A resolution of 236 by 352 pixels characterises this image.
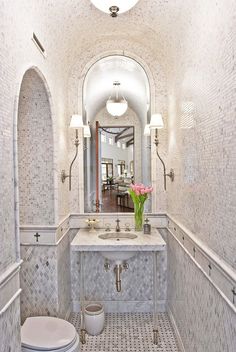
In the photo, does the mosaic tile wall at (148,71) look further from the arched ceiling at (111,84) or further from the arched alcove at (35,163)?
the arched alcove at (35,163)

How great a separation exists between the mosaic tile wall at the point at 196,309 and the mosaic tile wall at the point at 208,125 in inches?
9.4

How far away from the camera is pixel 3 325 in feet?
4.04

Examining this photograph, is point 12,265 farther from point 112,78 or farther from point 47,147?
point 112,78

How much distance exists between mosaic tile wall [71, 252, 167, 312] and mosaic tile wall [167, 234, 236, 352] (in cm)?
21

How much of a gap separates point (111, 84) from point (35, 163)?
48.9 inches

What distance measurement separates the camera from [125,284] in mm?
2820

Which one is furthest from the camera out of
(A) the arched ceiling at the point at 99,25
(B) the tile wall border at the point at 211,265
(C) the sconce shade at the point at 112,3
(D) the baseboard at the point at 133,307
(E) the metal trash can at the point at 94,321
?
(D) the baseboard at the point at 133,307

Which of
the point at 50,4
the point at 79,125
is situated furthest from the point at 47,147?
the point at 50,4

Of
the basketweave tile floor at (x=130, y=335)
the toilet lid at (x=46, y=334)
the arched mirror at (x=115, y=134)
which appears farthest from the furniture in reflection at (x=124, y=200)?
the toilet lid at (x=46, y=334)

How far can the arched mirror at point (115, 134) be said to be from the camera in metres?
2.88

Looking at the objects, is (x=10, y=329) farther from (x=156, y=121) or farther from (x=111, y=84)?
(x=111, y=84)

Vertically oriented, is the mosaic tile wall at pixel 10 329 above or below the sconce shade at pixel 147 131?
below

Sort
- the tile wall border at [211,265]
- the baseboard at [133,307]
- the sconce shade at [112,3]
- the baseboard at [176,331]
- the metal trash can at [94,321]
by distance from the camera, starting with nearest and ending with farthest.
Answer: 1. the tile wall border at [211,265]
2. the sconce shade at [112,3]
3. the baseboard at [176,331]
4. the metal trash can at [94,321]
5. the baseboard at [133,307]

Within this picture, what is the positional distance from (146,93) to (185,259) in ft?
5.50
